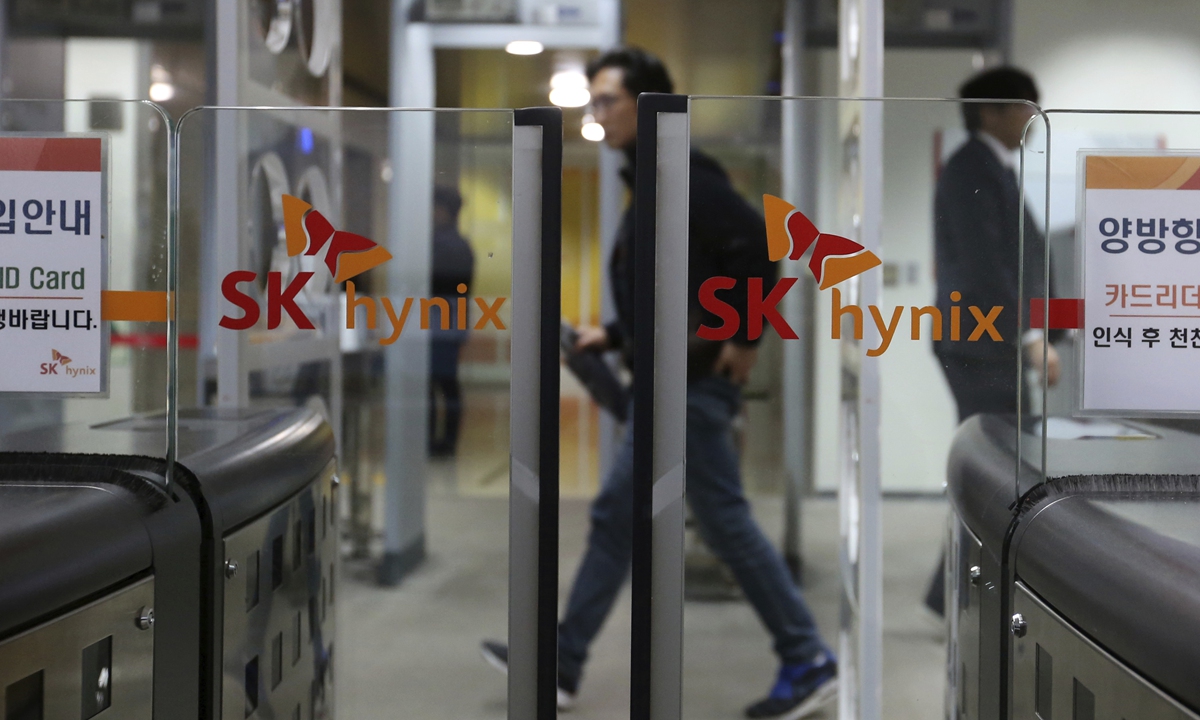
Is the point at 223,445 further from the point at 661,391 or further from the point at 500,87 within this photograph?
the point at 500,87

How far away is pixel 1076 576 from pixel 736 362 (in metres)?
0.47

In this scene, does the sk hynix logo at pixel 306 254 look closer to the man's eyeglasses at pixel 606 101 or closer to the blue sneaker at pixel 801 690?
the blue sneaker at pixel 801 690

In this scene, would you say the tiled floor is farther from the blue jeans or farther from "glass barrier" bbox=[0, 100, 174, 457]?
"glass barrier" bbox=[0, 100, 174, 457]

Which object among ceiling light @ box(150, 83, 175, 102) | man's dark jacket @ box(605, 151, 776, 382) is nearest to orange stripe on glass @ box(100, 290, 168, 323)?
man's dark jacket @ box(605, 151, 776, 382)

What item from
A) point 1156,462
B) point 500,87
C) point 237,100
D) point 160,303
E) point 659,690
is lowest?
point 659,690

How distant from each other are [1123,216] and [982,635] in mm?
509

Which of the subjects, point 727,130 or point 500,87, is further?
point 500,87

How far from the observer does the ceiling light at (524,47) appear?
3.42 metres

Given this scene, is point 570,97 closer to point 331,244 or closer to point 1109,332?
point 331,244

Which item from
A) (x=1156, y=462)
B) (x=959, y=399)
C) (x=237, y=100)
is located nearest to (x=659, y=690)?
(x=959, y=399)

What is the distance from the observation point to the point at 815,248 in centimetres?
134

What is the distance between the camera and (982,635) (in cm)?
135

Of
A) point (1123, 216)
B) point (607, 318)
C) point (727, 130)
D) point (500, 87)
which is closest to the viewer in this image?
point (1123, 216)

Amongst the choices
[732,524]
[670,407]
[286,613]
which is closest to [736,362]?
[670,407]
